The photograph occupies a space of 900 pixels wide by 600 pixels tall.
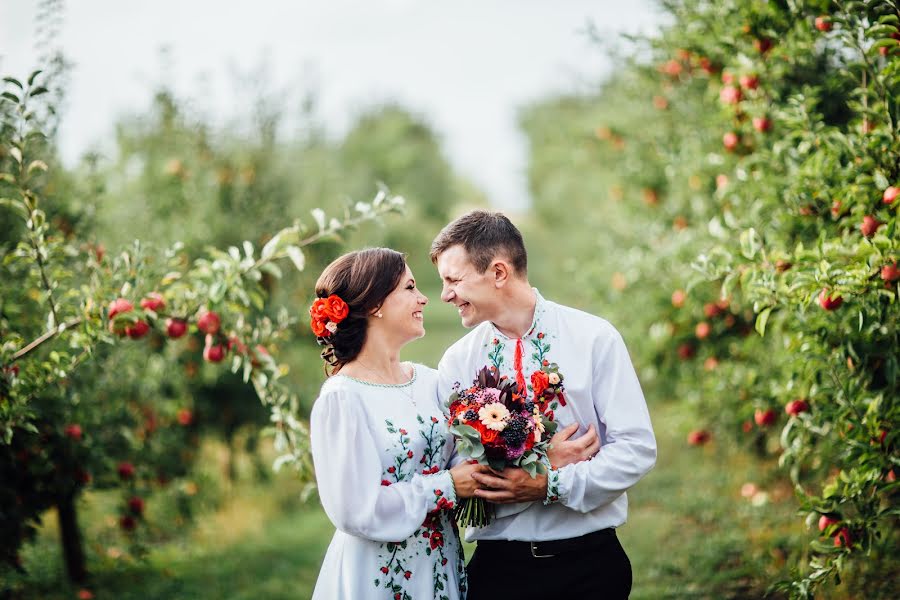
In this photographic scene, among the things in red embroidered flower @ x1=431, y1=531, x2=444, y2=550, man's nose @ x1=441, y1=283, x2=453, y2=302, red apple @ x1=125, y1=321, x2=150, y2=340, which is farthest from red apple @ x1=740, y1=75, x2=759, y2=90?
red apple @ x1=125, y1=321, x2=150, y2=340

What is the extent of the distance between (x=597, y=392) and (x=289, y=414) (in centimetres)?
155

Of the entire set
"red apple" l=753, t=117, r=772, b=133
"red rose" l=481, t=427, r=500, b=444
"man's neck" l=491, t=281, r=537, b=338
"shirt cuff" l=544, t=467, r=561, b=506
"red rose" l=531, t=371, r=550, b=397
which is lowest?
"shirt cuff" l=544, t=467, r=561, b=506

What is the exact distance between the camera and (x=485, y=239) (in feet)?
9.15

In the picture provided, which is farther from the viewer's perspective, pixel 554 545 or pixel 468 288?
pixel 468 288

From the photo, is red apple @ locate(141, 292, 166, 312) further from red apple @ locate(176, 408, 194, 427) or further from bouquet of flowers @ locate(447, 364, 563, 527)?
red apple @ locate(176, 408, 194, 427)

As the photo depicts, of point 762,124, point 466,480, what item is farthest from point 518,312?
point 762,124

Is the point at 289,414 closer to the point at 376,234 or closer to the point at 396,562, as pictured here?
the point at 396,562

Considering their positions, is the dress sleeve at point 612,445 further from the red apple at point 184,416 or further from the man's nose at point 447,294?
the red apple at point 184,416

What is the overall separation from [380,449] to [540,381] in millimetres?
593

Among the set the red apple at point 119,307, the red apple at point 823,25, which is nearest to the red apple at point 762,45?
the red apple at point 823,25

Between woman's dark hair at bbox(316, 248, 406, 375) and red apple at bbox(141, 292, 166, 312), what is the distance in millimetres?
1062

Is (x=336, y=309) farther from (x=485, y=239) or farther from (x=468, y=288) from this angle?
(x=485, y=239)

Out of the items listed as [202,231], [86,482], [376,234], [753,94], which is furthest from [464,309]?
[376,234]

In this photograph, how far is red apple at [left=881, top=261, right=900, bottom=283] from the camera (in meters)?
2.85
